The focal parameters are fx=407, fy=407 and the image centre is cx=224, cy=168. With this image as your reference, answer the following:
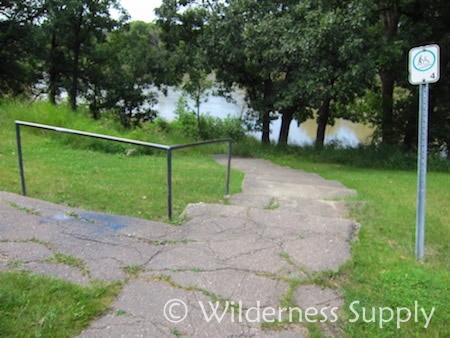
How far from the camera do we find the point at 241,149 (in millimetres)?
12414

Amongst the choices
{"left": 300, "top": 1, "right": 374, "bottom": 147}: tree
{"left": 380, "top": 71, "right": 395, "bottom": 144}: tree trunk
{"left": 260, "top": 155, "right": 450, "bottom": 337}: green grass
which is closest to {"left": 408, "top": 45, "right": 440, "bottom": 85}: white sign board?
{"left": 260, "top": 155, "right": 450, "bottom": 337}: green grass

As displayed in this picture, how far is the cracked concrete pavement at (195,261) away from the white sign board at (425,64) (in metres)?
1.44

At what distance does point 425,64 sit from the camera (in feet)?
10.2

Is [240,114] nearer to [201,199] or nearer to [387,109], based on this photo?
[387,109]

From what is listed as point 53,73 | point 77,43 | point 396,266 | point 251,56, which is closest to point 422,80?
point 396,266

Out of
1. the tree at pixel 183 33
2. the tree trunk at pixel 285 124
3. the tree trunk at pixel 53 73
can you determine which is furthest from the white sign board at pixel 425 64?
the tree trunk at pixel 53 73

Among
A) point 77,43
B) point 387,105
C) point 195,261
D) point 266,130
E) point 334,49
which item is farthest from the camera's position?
point 77,43

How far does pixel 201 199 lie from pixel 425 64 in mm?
3003

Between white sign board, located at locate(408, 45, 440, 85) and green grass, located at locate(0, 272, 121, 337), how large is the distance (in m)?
2.66

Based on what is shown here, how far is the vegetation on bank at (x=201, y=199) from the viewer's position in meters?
2.29

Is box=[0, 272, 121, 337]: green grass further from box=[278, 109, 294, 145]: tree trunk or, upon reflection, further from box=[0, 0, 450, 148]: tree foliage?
box=[278, 109, 294, 145]: tree trunk

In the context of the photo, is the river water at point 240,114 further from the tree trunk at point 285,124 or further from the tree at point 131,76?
the tree trunk at point 285,124

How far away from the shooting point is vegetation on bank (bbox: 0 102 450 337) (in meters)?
2.29

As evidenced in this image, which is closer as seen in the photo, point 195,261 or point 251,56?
point 195,261
